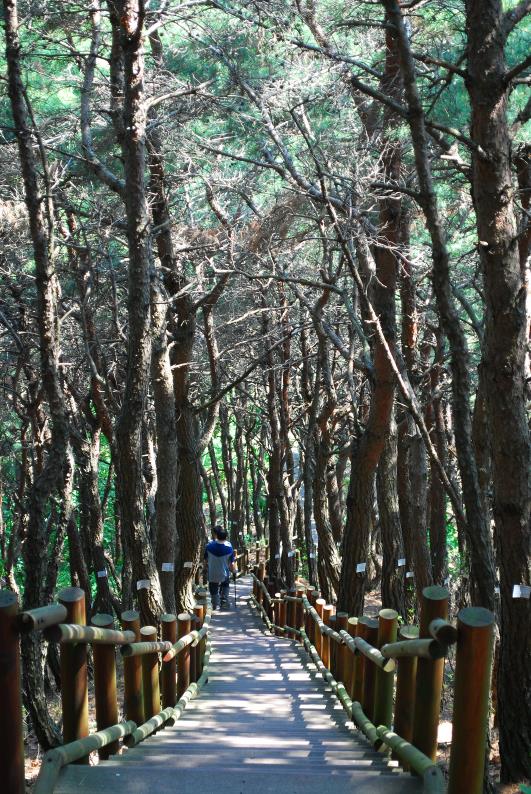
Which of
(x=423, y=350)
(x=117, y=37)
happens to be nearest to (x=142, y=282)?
(x=117, y=37)

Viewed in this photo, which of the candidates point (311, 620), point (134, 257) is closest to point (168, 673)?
point (134, 257)

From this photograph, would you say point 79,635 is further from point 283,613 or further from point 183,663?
point 283,613

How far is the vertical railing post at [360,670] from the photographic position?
654 centimetres

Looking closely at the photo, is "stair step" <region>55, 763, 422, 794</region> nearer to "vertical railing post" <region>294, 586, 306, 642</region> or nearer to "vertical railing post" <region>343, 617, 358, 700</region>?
"vertical railing post" <region>343, 617, 358, 700</region>

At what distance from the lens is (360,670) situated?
694 cm

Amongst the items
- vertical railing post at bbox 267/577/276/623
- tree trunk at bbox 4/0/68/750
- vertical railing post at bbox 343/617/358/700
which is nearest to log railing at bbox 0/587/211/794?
vertical railing post at bbox 343/617/358/700

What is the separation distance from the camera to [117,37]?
1092cm

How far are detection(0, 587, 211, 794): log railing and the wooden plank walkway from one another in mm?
146

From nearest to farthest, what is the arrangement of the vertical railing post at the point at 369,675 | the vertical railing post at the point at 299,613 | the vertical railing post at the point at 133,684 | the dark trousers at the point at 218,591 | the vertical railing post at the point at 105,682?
the vertical railing post at the point at 105,682 < the vertical railing post at the point at 133,684 < the vertical railing post at the point at 369,675 < the vertical railing post at the point at 299,613 < the dark trousers at the point at 218,591

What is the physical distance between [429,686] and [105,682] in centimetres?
164

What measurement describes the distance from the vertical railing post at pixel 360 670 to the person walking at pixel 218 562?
13056 millimetres

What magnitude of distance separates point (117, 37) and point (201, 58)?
97.9 inches

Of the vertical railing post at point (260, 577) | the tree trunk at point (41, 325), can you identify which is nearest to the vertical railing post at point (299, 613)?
the tree trunk at point (41, 325)

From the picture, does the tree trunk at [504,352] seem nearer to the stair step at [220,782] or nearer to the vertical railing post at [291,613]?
the stair step at [220,782]
